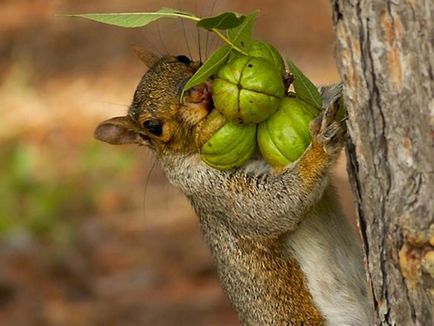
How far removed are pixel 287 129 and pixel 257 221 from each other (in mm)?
571

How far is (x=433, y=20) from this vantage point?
230 centimetres

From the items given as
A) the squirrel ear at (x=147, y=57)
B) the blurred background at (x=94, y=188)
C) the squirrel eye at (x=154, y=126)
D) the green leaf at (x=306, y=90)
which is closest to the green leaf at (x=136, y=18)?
the green leaf at (x=306, y=90)

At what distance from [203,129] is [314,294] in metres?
0.73

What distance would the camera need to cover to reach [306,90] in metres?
2.99

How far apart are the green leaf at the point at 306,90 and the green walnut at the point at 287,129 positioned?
0.6 inches

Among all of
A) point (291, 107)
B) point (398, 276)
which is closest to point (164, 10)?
point (291, 107)

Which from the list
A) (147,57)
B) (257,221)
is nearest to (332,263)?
(257,221)

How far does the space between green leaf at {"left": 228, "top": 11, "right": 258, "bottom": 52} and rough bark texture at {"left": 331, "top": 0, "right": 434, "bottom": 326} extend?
0.26m

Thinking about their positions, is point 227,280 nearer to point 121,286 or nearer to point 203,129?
point 203,129

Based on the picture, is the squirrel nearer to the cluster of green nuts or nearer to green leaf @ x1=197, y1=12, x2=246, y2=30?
the cluster of green nuts

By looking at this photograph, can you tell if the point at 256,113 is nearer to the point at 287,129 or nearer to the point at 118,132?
the point at 287,129

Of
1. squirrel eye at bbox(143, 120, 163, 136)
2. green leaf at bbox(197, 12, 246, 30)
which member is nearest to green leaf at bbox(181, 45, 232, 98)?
green leaf at bbox(197, 12, 246, 30)

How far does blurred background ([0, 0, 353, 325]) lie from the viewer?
23.1 ft

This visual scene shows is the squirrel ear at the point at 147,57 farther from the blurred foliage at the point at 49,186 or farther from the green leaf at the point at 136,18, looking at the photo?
the blurred foliage at the point at 49,186
